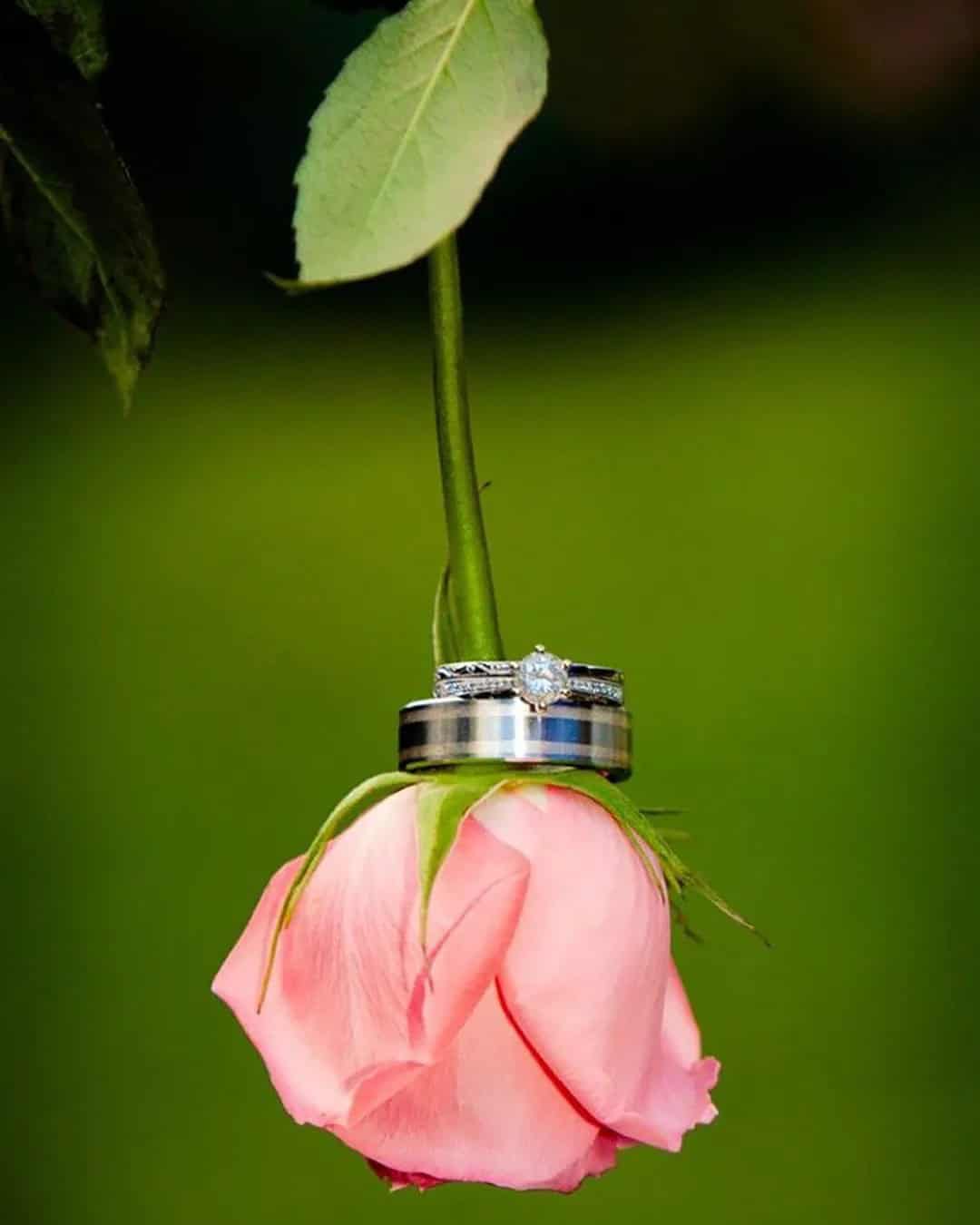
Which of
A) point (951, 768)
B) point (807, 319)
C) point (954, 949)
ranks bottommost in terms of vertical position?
point (954, 949)

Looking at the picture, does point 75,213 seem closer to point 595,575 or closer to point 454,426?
point 454,426

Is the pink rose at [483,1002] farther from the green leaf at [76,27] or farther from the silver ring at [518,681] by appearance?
the green leaf at [76,27]

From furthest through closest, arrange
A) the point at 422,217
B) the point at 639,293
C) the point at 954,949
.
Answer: the point at 639,293 → the point at 954,949 → the point at 422,217

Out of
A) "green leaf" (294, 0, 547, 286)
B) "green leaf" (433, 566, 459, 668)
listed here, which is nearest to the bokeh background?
"green leaf" (433, 566, 459, 668)

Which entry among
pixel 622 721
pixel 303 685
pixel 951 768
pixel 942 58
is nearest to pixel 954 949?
pixel 951 768

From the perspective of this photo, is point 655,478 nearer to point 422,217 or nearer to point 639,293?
point 639,293

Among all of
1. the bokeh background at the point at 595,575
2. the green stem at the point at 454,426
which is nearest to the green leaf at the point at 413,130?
the green stem at the point at 454,426

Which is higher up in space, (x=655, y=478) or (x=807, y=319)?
(x=807, y=319)

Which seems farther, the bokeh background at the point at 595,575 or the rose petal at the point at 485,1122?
the bokeh background at the point at 595,575
